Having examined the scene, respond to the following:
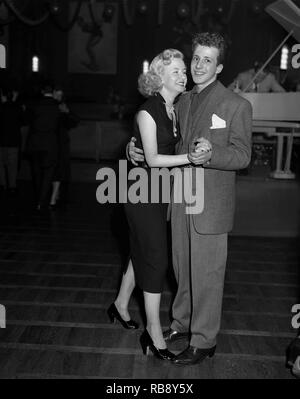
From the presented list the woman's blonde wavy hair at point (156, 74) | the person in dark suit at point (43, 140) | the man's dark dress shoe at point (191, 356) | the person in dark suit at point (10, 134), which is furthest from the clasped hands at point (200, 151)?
the person in dark suit at point (10, 134)

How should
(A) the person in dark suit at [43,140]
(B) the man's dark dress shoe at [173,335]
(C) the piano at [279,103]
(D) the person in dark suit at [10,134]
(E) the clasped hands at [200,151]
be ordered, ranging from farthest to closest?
(D) the person in dark suit at [10,134], (A) the person in dark suit at [43,140], (C) the piano at [279,103], (B) the man's dark dress shoe at [173,335], (E) the clasped hands at [200,151]

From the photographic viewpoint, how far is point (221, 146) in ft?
7.30

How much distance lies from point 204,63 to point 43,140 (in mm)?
3968

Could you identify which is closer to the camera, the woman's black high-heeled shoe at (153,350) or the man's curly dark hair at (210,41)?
the man's curly dark hair at (210,41)

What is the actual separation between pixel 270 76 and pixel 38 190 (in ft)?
11.2

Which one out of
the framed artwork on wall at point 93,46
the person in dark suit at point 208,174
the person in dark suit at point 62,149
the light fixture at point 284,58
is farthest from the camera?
the framed artwork on wall at point 93,46

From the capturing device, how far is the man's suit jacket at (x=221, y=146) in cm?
222

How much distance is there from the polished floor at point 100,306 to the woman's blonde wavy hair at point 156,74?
1.23m

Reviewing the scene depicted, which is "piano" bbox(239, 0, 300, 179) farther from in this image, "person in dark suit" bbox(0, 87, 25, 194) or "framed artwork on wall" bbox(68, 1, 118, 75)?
"framed artwork on wall" bbox(68, 1, 118, 75)

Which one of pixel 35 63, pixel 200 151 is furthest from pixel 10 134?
pixel 35 63

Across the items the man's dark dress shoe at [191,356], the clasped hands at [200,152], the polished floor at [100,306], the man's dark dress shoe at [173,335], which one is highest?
the clasped hands at [200,152]

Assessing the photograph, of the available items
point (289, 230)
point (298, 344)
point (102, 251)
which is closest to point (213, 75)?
point (298, 344)

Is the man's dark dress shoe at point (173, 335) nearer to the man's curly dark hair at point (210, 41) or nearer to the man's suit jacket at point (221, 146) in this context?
the man's suit jacket at point (221, 146)

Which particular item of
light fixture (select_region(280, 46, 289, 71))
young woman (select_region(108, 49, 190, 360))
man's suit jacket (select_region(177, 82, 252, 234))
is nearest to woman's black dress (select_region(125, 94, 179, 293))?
young woman (select_region(108, 49, 190, 360))
